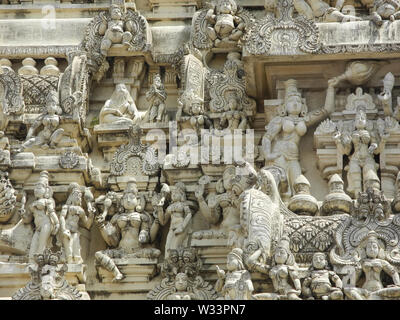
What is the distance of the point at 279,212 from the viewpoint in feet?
57.1

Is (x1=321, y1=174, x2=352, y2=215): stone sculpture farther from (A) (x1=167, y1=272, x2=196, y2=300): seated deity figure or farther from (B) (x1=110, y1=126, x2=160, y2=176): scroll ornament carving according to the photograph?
(B) (x1=110, y1=126, x2=160, y2=176): scroll ornament carving

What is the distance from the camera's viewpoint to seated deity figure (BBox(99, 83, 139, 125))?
19.4 metres

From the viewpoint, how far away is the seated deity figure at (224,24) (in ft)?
64.7

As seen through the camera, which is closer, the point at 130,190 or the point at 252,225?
the point at 252,225

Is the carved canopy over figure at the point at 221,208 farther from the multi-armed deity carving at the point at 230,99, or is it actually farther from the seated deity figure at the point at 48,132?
the seated deity figure at the point at 48,132

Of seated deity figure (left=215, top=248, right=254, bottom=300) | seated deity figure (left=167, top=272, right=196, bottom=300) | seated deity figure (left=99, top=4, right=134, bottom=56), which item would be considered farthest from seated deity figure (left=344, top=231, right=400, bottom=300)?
seated deity figure (left=99, top=4, right=134, bottom=56)

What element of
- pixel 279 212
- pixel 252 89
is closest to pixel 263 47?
pixel 252 89

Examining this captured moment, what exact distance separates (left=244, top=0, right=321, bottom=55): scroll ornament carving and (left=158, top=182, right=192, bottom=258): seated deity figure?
200 centimetres

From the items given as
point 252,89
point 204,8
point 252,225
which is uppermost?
point 204,8

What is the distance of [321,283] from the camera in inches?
642

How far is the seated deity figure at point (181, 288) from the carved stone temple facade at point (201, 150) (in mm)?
17

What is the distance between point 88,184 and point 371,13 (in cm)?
431

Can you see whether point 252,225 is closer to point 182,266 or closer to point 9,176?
point 182,266

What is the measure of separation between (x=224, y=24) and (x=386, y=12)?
7.27ft
